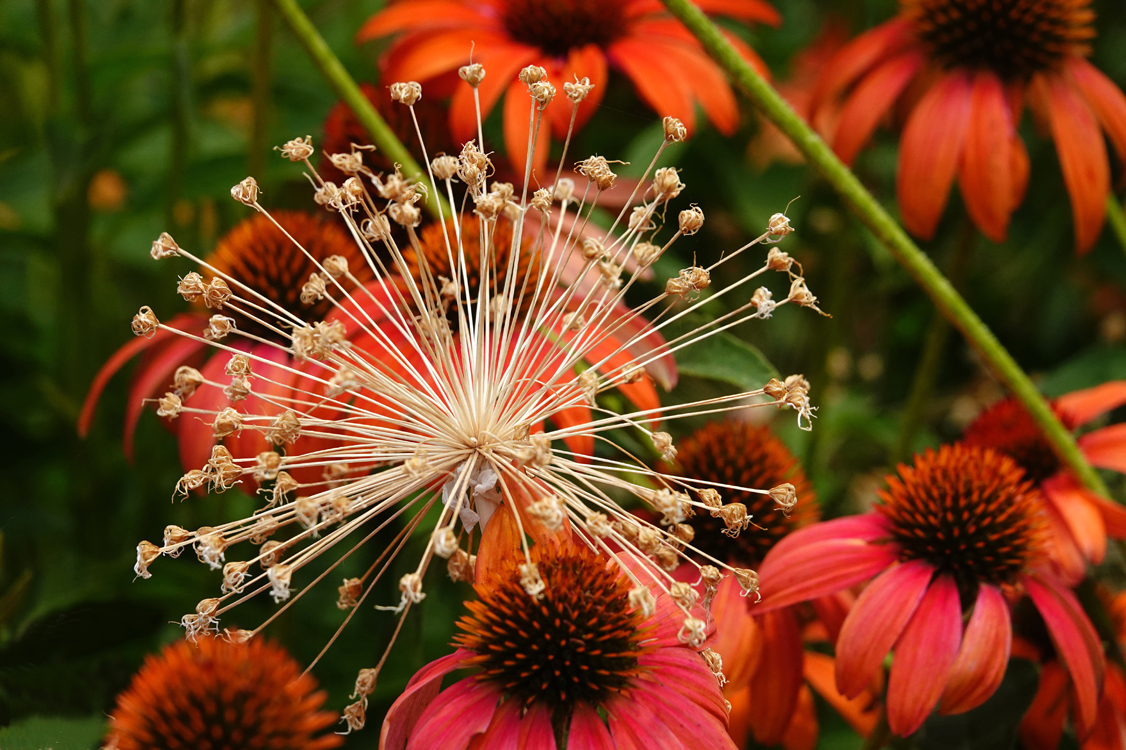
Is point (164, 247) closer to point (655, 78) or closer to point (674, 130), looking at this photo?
point (674, 130)

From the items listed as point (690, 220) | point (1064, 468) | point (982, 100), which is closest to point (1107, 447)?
point (1064, 468)

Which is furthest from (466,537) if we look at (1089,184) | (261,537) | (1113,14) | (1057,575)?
(1113,14)

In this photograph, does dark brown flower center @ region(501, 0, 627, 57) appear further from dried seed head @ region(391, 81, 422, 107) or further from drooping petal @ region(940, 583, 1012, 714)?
drooping petal @ region(940, 583, 1012, 714)

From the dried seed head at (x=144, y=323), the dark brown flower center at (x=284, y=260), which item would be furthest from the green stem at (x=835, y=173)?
the dried seed head at (x=144, y=323)

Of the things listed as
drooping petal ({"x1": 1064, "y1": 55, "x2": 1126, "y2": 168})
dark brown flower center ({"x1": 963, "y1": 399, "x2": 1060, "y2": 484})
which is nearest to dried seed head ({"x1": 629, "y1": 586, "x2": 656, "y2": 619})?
dark brown flower center ({"x1": 963, "y1": 399, "x2": 1060, "y2": 484})

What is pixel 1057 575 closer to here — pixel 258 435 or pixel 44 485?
pixel 258 435

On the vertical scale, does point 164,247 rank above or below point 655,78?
below

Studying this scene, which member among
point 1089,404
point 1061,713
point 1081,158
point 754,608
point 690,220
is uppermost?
point 1081,158

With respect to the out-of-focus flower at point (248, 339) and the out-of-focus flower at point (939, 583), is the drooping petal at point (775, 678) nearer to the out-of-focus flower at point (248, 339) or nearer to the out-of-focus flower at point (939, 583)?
the out-of-focus flower at point (939, 583)
